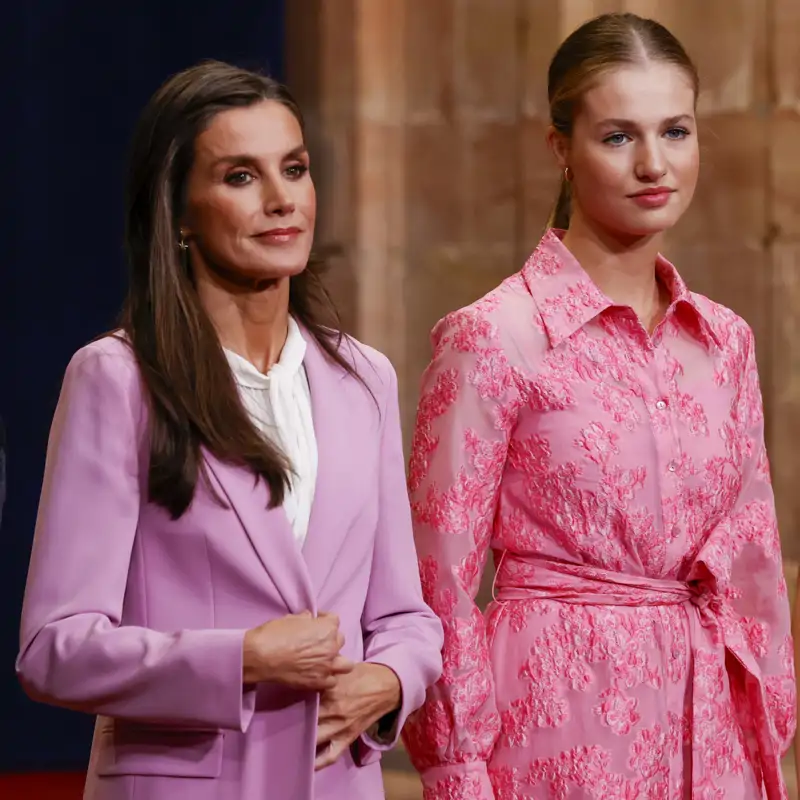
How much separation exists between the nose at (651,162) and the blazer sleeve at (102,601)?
0.85 metres

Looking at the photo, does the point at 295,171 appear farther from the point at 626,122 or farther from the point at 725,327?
the point at 725,327

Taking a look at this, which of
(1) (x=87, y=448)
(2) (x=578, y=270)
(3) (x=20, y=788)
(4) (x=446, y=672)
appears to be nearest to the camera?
(1) (x=87, y=448)

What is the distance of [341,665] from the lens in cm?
205

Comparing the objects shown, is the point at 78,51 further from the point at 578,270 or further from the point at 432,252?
the point at 578,270

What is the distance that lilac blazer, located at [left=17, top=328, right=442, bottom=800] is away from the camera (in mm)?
1956

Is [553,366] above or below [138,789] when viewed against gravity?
above

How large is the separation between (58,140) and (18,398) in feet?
2.22

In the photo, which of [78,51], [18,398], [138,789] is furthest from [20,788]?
[138,789]

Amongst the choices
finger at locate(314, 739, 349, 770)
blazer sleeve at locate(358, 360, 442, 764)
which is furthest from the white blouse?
finger at locate(314, 739, 349, 770)

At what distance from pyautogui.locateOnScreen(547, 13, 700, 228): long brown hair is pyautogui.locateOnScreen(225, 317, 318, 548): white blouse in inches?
25.5

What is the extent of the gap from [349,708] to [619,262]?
34.0 inches

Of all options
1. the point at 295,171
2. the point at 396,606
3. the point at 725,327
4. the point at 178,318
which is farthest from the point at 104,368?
the point at 725,327

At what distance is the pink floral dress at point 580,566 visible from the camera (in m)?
2.38

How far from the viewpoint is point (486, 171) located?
4.00 meters
